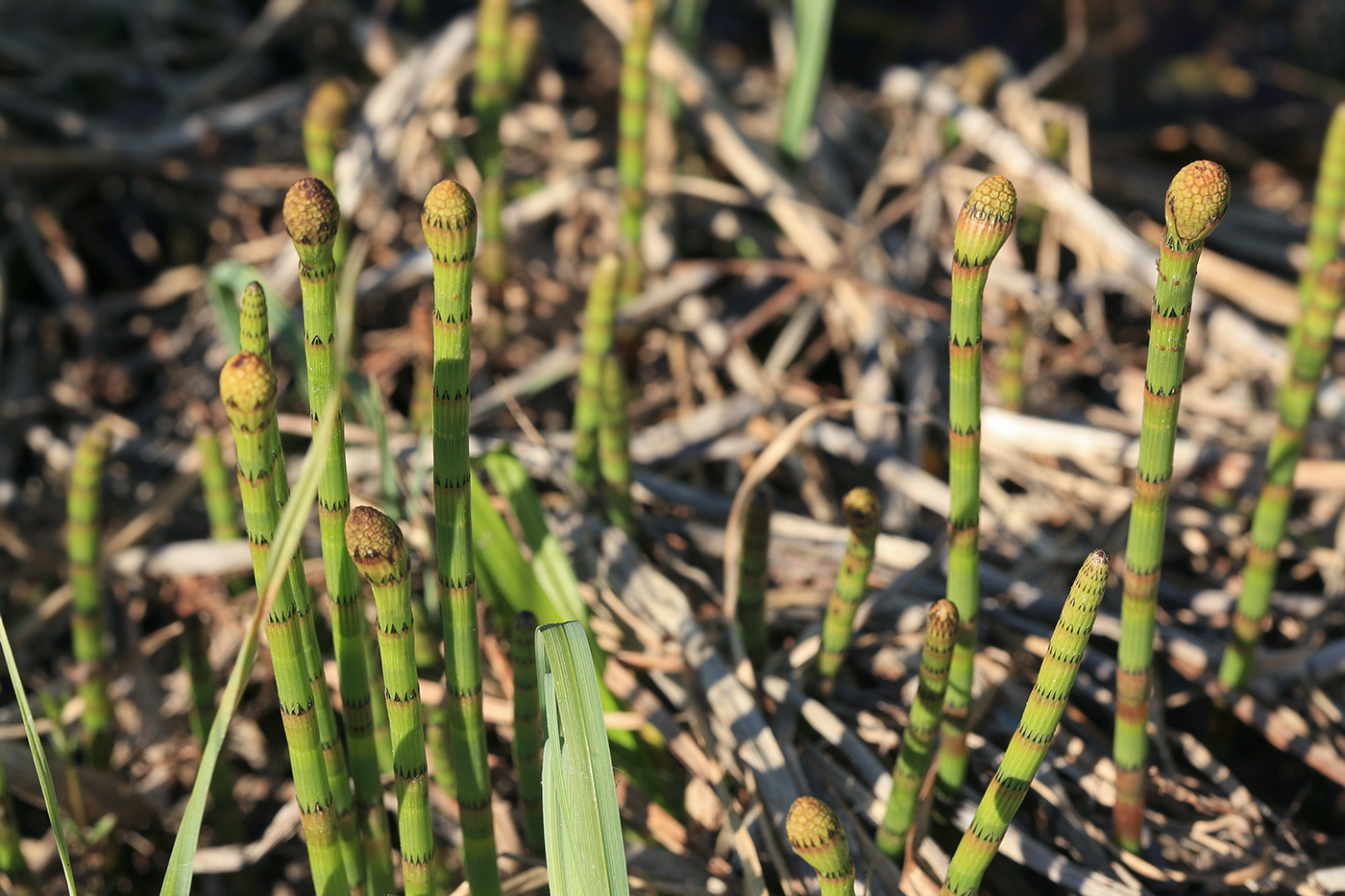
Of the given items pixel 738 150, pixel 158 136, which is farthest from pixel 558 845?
pixel 158 136

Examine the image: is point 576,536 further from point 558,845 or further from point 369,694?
point 558,845

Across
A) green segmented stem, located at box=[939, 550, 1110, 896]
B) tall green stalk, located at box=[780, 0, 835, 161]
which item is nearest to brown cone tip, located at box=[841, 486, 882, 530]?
green segmented stem, located at box=[939, 550, 1110, 896]

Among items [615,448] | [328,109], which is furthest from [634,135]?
[615,448]

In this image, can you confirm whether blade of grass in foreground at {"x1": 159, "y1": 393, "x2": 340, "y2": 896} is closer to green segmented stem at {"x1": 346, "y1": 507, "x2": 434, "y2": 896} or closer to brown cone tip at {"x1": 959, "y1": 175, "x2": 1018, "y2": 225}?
green segmented stem at {"x1": 346, "y1": 507, "x2": 434, "y2": 896}

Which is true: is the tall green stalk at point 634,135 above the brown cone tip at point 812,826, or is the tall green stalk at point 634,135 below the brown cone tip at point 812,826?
above

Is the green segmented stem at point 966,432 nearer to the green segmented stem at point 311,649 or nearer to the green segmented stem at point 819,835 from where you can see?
the green segmented stem at point 819,835

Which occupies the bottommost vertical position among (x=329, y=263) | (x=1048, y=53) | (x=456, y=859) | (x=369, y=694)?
(x=456, y=859)

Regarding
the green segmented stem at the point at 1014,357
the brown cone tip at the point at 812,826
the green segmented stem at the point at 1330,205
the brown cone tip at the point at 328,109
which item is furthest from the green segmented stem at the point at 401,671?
the green segmented stem at the point at 1330,205
